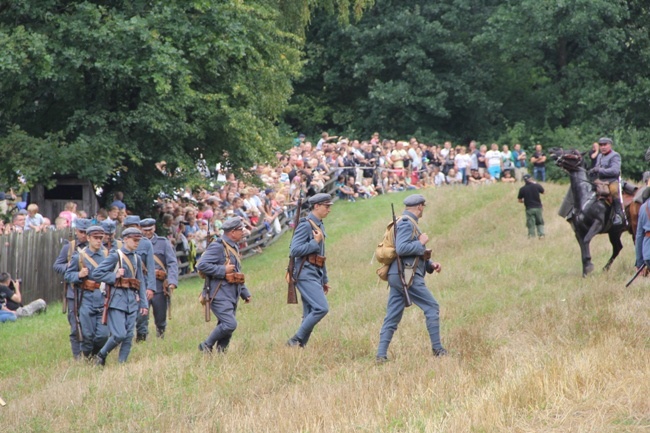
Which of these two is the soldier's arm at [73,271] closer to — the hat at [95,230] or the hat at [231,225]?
the hat at [95,230]

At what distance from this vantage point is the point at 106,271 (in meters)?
14.9

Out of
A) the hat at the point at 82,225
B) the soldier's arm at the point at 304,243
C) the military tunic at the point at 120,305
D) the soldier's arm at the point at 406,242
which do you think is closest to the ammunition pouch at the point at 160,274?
the hat at the point at 82,225

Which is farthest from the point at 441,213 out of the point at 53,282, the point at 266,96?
the point at 53,282

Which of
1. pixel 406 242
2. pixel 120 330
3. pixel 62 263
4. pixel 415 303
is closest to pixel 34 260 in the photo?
pixel 62 263

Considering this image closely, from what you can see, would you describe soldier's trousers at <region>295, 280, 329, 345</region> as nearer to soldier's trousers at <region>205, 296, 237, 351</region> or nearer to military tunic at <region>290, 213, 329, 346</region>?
military tunic at <region>290, 213, 329, 346</region>

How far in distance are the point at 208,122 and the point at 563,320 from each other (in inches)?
638

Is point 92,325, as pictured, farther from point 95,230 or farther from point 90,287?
point 95,230

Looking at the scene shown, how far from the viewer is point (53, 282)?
24.5 metres

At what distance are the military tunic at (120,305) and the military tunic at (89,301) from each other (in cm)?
34

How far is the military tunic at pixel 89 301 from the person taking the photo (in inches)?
615

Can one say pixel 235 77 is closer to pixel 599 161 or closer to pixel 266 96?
pixel 266 96

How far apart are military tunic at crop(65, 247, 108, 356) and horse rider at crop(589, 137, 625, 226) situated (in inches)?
355

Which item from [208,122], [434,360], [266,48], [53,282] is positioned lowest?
[53,282]

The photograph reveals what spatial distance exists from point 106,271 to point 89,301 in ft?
3.11
